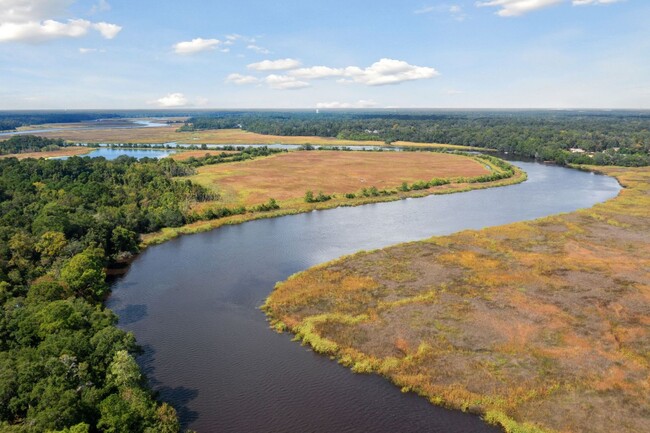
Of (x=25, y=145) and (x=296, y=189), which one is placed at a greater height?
(x=25, y=145)

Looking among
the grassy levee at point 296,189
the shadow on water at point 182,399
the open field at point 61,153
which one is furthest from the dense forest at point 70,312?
the open field at point 61,153

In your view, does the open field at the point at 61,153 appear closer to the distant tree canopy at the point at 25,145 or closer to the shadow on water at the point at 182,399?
the distant tree canopy at the point at 25,145

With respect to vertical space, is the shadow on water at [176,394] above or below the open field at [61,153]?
below

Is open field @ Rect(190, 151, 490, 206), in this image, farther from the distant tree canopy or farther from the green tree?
the distant tree canopy

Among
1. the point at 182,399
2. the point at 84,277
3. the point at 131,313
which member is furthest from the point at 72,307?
the point at 182,399

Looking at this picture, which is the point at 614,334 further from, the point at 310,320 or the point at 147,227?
the point at 147,227

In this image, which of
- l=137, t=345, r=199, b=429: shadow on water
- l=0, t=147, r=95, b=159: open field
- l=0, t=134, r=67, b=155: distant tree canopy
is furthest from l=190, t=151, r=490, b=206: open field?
l=0, t=134, r=67, b=155: distant tree canopy

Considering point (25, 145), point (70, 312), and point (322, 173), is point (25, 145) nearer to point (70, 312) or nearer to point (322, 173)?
point (322, 173)
